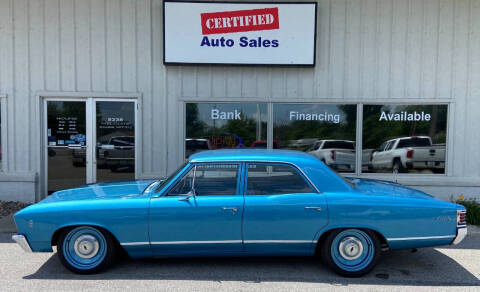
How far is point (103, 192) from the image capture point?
15.2 feet

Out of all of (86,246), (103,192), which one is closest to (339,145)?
(103,192)

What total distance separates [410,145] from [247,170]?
16.3ft

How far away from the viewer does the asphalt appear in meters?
3.99

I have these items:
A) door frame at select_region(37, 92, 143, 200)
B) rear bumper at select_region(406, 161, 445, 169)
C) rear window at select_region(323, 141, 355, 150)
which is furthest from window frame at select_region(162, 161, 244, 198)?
rear bumper at select_region(406, 161, 445, 169)

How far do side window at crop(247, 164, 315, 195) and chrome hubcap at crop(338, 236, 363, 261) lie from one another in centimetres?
69

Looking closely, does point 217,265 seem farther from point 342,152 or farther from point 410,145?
point 410,145

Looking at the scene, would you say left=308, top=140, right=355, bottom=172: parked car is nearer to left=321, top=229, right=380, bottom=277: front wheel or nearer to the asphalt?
the asphalt

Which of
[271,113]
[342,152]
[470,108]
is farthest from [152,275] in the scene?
[470,108]

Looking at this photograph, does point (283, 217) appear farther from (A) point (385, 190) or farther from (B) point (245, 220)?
(A) point (385, 190)

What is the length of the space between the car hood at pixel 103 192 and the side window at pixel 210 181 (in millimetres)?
601

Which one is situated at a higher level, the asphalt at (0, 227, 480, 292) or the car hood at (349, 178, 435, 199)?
the car hood at (349, 178, 435, 199)

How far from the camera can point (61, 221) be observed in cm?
414

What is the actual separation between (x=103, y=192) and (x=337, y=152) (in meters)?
5.07

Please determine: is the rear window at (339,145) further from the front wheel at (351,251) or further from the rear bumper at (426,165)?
the front wheel at (351,251)
